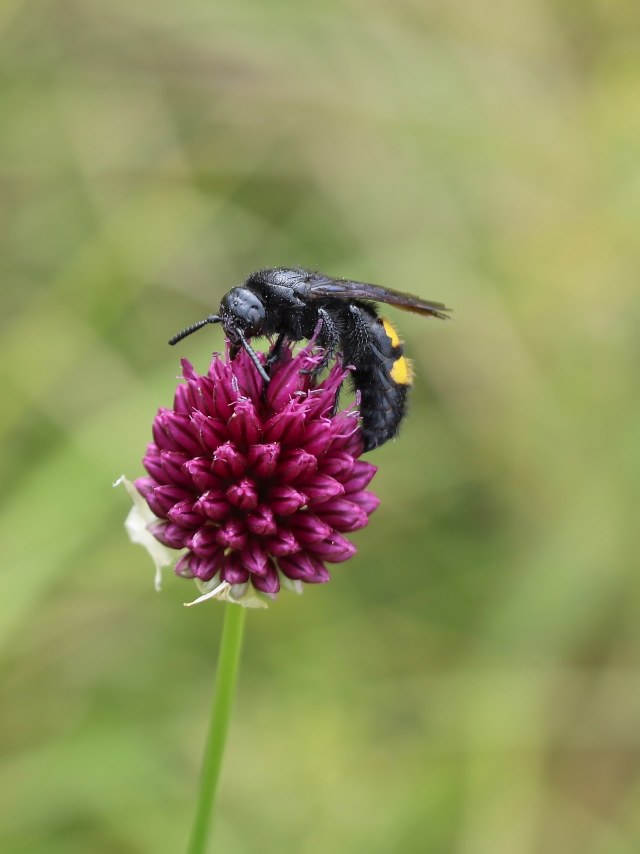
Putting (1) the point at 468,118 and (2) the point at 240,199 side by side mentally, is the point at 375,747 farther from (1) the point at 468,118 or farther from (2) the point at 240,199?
(1) the point at 468,118

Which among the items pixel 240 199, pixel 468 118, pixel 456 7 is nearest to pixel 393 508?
pixel 240 199

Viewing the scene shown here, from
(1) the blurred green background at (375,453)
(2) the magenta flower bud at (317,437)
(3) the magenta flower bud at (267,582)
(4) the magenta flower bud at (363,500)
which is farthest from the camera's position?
(1) the blurred green background at (375,453)

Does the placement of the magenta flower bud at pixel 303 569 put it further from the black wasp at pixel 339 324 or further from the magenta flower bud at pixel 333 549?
the black wasp at pixel 339 324

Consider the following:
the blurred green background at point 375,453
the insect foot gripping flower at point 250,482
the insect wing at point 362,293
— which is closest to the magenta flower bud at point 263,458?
the insect foot gripping flower at point 250,482

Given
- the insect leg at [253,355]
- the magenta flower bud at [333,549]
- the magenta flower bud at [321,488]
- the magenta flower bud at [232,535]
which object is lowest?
the magenta flower bud at [232,535]

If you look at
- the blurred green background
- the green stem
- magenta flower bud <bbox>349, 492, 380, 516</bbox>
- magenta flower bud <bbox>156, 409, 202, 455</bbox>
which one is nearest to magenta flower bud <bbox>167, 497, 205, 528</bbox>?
magenta flower bud <bbox>156, 409, 202, 455</bbox>
